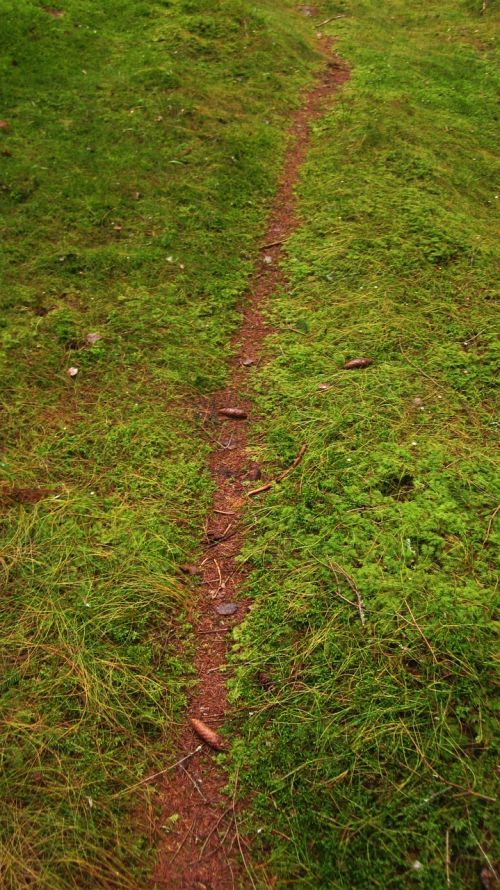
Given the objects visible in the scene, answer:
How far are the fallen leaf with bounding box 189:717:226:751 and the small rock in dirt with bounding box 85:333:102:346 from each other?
3.02 m

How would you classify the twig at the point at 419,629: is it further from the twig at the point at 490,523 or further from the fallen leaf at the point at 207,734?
the fallen leaf at the point at 207,734

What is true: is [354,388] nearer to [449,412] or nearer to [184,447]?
[449,412]

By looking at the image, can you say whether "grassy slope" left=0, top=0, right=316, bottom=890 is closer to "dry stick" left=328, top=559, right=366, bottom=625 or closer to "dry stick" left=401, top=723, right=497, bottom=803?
"dry stick" left=328, top=559, right=366, bottom=625

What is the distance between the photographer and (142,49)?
8.05 meters

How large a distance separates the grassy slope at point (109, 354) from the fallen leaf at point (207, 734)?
0.13m

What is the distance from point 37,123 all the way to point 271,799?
7.06 m

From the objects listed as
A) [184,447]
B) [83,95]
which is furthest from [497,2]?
[184,447]

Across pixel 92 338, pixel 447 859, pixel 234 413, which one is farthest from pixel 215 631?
pixel 92 338

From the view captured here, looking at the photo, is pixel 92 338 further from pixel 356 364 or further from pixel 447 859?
pixel 447 859

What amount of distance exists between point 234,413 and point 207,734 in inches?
88.6

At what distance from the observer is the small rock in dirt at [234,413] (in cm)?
443

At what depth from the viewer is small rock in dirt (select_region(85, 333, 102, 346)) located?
479cm

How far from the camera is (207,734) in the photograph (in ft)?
9.64

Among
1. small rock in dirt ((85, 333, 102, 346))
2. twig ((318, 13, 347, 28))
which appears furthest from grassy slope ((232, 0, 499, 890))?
twig ((318, 13, 347, 28))
